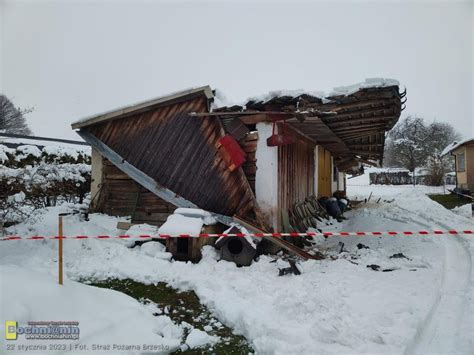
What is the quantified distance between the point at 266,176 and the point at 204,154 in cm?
178

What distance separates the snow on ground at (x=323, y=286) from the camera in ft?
11.3

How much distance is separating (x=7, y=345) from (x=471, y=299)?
19.1 feet

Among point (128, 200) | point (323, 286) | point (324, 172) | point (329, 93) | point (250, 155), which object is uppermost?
point (329, 93)

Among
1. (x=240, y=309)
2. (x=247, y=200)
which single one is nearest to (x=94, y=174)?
(x=247, y=200)

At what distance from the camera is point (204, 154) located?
316 inches

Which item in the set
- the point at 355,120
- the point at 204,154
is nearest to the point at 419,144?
the point at 355,120

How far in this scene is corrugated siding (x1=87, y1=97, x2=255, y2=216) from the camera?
7883 millimetres

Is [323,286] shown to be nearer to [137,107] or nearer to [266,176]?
[266,176]

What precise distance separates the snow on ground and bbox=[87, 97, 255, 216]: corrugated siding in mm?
1712

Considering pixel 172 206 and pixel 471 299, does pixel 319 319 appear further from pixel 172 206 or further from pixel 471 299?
pixel 172 206

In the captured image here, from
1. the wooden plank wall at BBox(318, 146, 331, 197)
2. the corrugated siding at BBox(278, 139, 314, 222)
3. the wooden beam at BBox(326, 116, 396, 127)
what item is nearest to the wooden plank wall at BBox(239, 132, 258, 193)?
the corrugated siding at BBox(278, 139, 314, 222)

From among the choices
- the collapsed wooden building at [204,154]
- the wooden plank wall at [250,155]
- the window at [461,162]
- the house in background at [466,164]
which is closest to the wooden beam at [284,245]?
the collapsed wooden building at [204,154]

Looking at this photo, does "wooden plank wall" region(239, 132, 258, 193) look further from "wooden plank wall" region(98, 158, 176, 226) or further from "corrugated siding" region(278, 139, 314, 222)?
"wooden plank wall" region(98, 158, 176, 226)

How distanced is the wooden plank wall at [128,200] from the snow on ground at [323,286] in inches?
22.5
